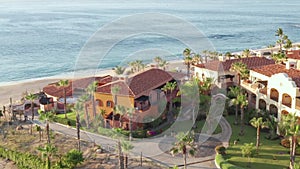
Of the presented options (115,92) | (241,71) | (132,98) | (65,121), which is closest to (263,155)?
(132,98)

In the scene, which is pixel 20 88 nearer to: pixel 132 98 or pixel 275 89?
pixel 132 98

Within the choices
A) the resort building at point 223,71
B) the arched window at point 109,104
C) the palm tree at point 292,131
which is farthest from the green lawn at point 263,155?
the resort building at point 223,71

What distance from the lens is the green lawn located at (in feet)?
117

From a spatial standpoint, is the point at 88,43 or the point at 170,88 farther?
the point at 88,43

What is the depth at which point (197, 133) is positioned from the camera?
144 ft

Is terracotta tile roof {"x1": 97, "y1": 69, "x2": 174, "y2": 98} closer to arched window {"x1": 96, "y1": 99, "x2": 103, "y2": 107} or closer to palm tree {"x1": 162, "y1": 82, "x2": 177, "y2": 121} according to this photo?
arched window {"x1": 96, "y1": 99, "x2": 103, "y2": 107}

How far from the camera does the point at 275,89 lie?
1743 inches

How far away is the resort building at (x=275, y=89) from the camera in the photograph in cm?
4141

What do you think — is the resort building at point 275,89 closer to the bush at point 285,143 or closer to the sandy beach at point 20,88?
the bush at point 285,143

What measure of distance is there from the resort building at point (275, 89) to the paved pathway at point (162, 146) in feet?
17.5

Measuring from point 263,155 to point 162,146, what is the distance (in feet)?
34.4

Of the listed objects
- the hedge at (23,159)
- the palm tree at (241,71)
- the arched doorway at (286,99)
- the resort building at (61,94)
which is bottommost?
the hedge at (23,159)

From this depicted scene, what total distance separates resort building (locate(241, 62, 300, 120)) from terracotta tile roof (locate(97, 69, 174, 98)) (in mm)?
11506

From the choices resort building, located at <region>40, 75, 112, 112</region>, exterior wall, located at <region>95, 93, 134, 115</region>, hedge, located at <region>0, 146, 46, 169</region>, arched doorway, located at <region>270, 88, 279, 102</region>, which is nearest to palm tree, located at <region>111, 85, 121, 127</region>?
exterior wall, located at <region>95, 93, 134, 115</region>
